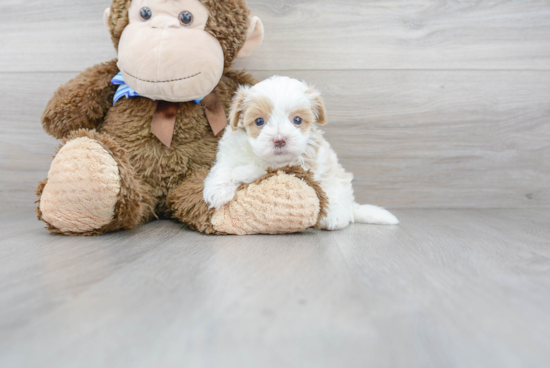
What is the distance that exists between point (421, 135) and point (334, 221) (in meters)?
0.59

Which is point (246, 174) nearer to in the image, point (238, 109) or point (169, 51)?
point (238, 109)

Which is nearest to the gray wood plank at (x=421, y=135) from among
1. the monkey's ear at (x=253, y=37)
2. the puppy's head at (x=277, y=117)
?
the monkey's ear at (x=253, y=37)

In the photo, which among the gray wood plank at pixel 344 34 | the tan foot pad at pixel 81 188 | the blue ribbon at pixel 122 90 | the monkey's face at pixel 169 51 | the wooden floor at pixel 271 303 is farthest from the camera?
the gray wood plank at pixel 344 34

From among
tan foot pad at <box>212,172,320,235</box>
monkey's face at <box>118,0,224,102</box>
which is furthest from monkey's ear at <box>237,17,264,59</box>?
tan foot pad at <box>212,172,320,235</box>

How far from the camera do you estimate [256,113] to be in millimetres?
897

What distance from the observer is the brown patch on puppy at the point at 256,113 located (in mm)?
888

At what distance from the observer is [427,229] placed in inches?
39.8

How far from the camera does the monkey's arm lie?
3.36 feet

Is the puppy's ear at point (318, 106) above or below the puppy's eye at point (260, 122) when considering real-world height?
above

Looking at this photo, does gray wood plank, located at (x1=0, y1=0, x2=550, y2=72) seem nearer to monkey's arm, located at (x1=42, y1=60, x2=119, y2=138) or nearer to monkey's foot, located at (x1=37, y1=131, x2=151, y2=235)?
monkey's arm, located at (x1=42, y1=60, x2=119, y2=138)

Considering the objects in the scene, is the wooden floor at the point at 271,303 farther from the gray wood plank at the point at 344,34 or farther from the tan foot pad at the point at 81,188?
the gray wood plank at the point at 344,34

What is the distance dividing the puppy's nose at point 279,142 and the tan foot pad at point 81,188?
1.12ft

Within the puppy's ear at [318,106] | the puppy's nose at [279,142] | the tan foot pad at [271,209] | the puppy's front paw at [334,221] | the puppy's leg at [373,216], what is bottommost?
the puppy's leg at [373,216]

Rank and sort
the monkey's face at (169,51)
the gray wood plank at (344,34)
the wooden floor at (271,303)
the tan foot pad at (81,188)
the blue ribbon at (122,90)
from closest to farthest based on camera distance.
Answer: the wooden floor at (271,303) → the tan foot pad at (81,188) → the monkey's face at (169,51) → the blue ribbon at (122,90) → the gray wood plank at (344,34)
